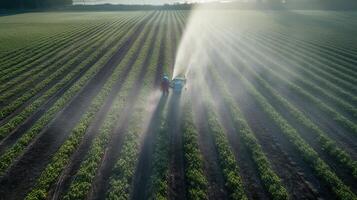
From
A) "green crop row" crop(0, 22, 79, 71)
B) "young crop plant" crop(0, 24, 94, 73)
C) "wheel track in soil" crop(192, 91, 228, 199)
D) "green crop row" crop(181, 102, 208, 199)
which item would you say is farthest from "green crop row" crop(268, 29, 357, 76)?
"green crop row" crop(0, 22, 79, 71)

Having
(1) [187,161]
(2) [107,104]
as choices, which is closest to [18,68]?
(2) [107,104]

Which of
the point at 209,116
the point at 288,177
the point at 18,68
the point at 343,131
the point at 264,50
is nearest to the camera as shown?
the point at 288,177

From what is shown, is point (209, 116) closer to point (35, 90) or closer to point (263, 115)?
point (263, 115)

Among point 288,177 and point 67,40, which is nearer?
point 288,177

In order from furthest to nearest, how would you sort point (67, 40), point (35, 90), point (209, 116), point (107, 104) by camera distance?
point (67, 40), point (35, 90), point (107, 104), point (209, 116)

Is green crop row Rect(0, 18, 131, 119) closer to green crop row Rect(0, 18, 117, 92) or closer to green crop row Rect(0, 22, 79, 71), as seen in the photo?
green crop row Rect(0, 18, 117, 92)

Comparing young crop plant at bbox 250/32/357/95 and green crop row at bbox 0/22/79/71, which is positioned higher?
Result: young crop plant at bbox 250/32/357/95
